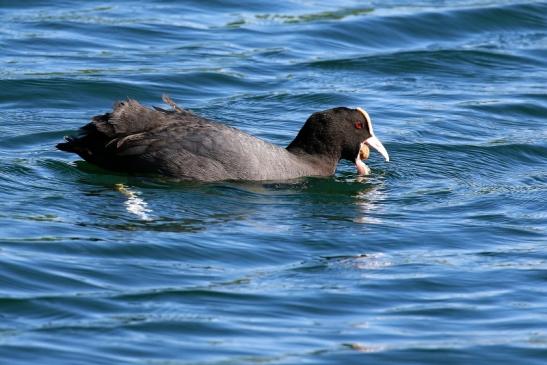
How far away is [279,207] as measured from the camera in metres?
10.9

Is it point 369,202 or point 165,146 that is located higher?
point 165,146

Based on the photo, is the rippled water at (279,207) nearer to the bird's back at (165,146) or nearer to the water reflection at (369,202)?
the water reflection at (369,202)

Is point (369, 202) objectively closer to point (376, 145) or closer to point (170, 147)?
point (376, 145)

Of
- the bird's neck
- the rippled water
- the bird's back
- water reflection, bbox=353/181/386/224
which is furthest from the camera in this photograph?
the bird's neck

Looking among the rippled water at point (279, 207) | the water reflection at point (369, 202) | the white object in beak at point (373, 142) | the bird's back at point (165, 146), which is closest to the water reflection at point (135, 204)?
the rippled water at point (279, 207)

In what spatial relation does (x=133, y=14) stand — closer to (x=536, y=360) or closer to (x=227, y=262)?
(x=227, y=262)

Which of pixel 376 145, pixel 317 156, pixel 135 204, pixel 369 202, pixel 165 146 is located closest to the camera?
pixel 135 204

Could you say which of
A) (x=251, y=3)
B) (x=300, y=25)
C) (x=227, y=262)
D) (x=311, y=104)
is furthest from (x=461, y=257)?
(x=251, y=3)

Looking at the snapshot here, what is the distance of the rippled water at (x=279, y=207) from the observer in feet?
26.4

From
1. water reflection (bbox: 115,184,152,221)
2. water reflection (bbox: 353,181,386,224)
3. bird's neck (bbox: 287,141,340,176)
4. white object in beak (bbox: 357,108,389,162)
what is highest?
white object in beak (bbox: 357,108,389,162)

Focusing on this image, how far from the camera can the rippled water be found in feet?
26.4

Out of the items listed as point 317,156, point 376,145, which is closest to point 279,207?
point 317,156

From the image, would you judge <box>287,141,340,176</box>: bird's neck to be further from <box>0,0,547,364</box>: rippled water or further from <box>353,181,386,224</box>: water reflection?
<box>353,181,386,224</box>: water reflection

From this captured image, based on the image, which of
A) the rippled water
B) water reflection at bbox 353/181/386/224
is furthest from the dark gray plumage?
water reflection at bbox 353/181/386/224
